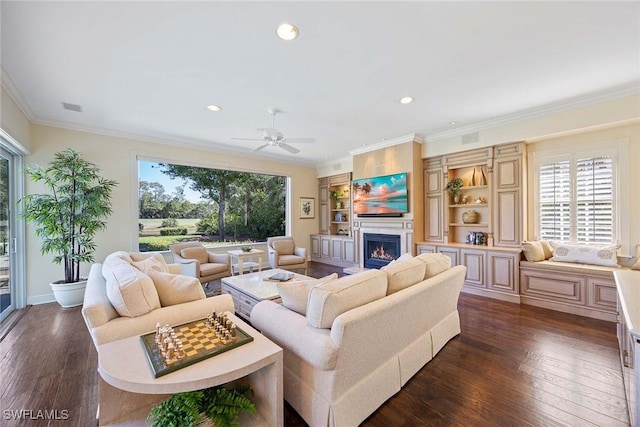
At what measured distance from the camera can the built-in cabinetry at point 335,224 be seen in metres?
6.69

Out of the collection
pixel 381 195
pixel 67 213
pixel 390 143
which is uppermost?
pixel 390 143

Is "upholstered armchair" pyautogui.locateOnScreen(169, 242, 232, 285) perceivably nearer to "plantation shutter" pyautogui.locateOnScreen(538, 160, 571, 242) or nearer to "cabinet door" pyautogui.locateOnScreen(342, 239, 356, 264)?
"cabinet door" pyautogui.locateOnScreen(342, 239, 356, 264)

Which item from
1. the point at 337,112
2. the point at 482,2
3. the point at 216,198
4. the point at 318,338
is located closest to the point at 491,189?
the point at 337,112

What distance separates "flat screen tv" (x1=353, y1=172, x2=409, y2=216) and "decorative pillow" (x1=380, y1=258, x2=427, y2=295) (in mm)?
2949

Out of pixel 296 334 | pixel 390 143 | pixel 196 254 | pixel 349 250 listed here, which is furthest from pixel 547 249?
pixel 196 254

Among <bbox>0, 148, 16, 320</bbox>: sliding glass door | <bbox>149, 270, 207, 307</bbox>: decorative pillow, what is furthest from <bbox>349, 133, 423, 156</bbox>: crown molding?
<bbox>0, 148, 16, 320</bbox>: sliding glass door

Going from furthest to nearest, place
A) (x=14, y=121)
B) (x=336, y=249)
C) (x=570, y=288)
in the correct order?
(x=336, y=249), (x=570, y=288), (x=14, y=121)

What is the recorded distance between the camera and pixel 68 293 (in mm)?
3750

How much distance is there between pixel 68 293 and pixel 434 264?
491 centimetres

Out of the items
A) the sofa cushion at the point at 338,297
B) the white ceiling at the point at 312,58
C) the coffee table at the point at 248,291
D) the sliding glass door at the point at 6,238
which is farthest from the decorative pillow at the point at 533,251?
the sliding glass door at the point at 6,238

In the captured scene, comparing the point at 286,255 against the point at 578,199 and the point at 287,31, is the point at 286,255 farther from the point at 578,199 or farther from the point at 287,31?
the point at 578,199

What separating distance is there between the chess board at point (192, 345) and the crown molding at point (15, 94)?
327 cm

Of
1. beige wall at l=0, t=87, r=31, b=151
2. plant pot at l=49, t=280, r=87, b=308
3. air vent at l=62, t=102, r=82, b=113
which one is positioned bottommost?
plant pot at l=49, t=280, r=87, b=308

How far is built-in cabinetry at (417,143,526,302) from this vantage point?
4.11 metres
